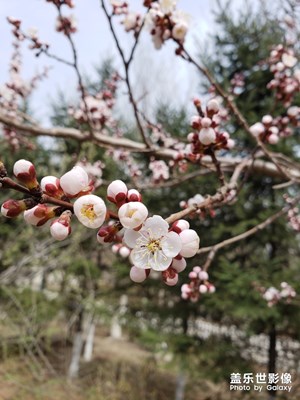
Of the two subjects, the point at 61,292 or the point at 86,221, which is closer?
the point at 86,221

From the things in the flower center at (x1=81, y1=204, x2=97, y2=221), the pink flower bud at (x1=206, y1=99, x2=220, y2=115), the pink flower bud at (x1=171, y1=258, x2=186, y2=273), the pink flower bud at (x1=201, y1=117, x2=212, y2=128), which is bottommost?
the pink flower bud at (x1=171, y1=258, x2=186, y2=273)

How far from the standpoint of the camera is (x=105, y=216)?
0.69m

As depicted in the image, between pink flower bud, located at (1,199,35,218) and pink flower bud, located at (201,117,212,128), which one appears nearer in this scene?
pink flower bud, located at (1,199,35,218)

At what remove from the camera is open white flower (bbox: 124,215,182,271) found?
700 mm

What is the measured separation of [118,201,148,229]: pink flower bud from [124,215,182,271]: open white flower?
0.14ft

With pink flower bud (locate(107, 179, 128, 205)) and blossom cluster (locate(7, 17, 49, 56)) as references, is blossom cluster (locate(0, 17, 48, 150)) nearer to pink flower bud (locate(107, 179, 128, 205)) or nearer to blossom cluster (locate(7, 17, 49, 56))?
blossom cluster (locate(7, 17, 49, 56))

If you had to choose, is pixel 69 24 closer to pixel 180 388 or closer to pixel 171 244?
pixel 171 244

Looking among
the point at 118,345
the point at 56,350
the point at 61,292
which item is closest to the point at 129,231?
the point at 61,292

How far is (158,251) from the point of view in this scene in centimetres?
73

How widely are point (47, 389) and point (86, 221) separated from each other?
562 cm

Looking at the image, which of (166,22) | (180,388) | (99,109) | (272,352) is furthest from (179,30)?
(180,388)

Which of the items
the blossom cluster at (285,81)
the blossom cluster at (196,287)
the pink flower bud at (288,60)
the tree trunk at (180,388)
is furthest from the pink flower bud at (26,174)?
the tree trunk at (180,388)

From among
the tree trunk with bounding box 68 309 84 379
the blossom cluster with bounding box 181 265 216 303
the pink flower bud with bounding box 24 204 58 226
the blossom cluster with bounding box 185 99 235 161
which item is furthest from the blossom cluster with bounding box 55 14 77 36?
the tree trunk with bounding box 68 309 84 379

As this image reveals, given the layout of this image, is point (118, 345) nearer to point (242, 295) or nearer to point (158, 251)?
point (242, 295)
